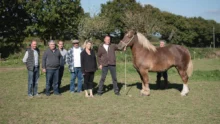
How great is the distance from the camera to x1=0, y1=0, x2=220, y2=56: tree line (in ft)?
106

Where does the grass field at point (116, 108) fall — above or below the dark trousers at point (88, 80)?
below

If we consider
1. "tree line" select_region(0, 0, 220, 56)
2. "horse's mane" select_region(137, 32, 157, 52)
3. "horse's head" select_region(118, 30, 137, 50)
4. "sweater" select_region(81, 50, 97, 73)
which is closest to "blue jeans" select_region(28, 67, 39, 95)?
"sweater" select_region(81, 50, 97, 73)

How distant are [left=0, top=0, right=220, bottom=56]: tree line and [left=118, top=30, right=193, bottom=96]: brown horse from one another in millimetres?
23661

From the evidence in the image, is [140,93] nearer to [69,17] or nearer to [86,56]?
[86,56]

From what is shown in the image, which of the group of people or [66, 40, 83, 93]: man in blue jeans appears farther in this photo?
[66, 40, 83, 93]: man in blue jeans

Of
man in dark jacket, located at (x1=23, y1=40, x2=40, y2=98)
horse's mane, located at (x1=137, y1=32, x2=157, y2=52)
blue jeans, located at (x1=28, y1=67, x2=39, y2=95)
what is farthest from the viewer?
horse's mane, located at (x1=137, y1=32, x2=157, y2=52)

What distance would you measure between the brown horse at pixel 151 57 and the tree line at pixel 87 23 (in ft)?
77.6

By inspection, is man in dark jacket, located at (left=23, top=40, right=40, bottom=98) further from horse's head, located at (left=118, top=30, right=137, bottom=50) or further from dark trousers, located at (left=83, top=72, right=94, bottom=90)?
horse's head, located at (left=118, top=30, right=137, bottom=50)

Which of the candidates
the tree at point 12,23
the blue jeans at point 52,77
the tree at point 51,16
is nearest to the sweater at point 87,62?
the blue jeans at point 52,77

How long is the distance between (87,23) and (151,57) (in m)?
35.2

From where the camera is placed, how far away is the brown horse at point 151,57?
8.39 metres

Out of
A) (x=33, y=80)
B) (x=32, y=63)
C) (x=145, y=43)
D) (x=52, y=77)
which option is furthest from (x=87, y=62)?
(x=145, y=43)

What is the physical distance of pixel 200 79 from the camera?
12.4 m

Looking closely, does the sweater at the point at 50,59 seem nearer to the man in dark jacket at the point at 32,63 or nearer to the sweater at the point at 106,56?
the man in dark jacket at the point at 32,63
